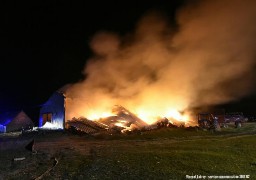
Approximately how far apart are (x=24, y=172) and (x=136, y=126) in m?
23.6

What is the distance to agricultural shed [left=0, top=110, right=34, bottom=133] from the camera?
46116 millimetres

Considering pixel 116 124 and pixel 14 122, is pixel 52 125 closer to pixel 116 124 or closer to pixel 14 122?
pixel 116 124

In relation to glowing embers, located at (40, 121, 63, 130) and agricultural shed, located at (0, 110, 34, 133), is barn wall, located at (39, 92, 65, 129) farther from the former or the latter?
agricultural shed, located at (0, 110, 34, 133)

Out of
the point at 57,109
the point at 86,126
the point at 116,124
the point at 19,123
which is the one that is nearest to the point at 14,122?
the point at 19,123

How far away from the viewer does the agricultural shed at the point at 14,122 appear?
4612 cm

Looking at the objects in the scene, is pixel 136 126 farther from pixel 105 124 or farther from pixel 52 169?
pixel 52 169

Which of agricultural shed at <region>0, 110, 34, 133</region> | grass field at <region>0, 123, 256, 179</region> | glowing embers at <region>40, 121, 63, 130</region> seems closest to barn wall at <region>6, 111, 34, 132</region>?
agricultural shed at <region>0, 110, 34, 133</region>

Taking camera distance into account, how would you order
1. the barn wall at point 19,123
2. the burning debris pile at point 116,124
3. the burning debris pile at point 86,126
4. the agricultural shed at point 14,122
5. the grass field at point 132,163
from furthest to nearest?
the barn wall at point 19,123 → the agricultural shed at point 14,122 → the burning debris pile at point 116,124 → the burning debris pile at point 86,126 → the grass field at point 132,163

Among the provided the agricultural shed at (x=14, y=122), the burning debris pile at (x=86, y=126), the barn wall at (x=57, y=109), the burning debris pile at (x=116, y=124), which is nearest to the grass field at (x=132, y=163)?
the burning debris pile at (x=86, y=126)

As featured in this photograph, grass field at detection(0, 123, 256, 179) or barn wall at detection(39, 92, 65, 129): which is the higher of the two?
barn wall at detection(39, 92, 65, 129)

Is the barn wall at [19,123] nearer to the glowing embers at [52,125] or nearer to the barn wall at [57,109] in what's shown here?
the barn wall at [57,109]

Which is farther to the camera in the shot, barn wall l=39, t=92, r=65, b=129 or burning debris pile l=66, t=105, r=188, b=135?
barn wall l=39, t=92, r=65, b=129

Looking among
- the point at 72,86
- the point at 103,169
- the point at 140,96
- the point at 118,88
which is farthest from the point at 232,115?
the point at 103,169

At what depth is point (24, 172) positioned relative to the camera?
46.8 ft
